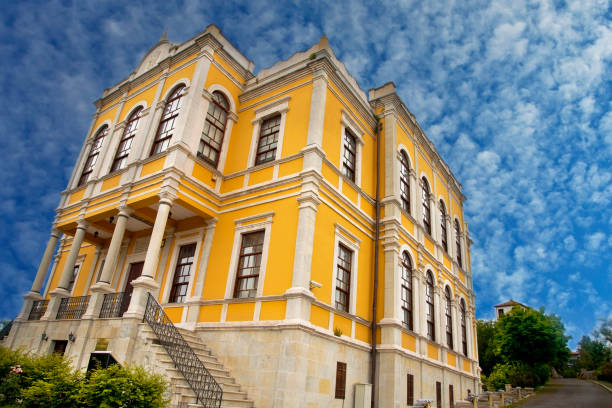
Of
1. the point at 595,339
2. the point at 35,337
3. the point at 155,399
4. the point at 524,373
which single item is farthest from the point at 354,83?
the point at 595,339

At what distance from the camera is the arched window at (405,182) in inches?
694

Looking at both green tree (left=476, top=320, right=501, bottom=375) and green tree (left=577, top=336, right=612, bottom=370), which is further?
green tree (left=577, top=336, right=612, bottom=370)

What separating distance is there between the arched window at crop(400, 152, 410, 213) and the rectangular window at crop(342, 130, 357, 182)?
3.05 m

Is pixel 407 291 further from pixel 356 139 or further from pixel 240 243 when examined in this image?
pixel 240 243

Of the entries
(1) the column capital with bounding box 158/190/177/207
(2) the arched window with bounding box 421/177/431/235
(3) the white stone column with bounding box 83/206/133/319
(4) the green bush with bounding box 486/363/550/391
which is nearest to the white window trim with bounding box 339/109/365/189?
(2) the arched window with bounding box 421/177/431/235

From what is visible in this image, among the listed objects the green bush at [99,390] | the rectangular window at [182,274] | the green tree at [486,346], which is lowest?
→ the green bush at [99,390]

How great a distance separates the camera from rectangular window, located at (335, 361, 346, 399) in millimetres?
11594

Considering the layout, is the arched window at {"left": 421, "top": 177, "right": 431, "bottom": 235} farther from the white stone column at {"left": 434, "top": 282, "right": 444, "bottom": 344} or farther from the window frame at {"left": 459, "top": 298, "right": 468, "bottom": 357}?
the window frame at {"left": 459, "top": 298, "right": 468, "bottom": 357}

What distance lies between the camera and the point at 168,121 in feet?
50.7

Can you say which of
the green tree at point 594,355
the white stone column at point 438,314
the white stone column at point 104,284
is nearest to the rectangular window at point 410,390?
Result: the white stone column at point 438,314

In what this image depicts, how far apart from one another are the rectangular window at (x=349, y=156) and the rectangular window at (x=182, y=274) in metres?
6.36

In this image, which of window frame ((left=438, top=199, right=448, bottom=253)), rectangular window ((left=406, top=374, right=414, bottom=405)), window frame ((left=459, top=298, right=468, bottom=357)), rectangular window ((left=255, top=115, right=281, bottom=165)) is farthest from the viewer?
window frame ((left=438, top=199, right=448, bottom=253))

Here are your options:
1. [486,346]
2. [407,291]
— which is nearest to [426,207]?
[407,291]

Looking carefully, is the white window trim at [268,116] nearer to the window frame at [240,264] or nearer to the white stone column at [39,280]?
the window frame at [240,264]
